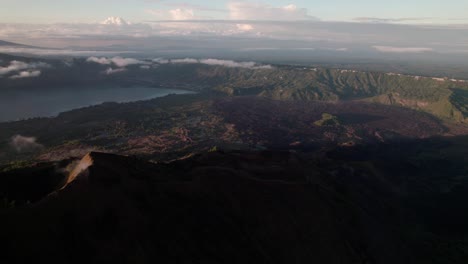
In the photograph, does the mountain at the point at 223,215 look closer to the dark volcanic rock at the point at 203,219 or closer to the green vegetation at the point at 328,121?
the dark volcanic rock at the point at 203,219

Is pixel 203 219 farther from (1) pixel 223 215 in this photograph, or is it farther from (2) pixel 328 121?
(2) pixel 328 121

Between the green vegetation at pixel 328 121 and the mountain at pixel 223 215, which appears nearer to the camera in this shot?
the mountain at pixel 223 215

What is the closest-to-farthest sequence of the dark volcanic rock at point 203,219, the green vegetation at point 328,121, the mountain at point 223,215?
the dark volcanic rock at point 203,219
the mountain at point 223,215
the green vegetation at point 328,121

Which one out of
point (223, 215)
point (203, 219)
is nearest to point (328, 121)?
point (223, 215)

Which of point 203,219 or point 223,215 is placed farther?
point 223,215

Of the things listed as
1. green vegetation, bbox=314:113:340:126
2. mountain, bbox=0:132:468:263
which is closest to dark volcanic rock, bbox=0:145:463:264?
mountain, bbox=0:132:468:263

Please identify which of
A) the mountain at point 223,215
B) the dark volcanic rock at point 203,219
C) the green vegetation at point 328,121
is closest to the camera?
the dark volcanic rock at point 203,219

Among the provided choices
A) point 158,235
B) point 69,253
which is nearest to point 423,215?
point 158,235

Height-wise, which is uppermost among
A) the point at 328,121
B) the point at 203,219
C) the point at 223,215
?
the point at 203,219

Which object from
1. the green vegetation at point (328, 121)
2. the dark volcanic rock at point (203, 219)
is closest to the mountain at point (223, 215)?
the dark volcanic rock at point (203, 219)

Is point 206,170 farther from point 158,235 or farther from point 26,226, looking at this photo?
Result: point 26,226

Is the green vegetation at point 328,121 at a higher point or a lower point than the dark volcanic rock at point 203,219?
lower

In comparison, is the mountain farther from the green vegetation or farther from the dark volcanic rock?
the green vegetation
